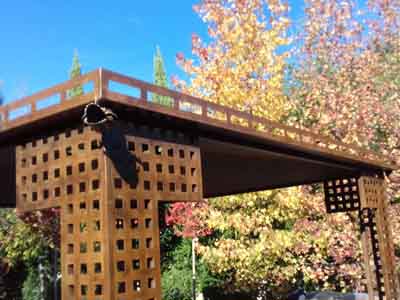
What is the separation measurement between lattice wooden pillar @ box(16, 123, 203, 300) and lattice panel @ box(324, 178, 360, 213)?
3789 mm

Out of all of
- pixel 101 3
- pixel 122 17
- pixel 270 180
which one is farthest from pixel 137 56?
pixel 270 180

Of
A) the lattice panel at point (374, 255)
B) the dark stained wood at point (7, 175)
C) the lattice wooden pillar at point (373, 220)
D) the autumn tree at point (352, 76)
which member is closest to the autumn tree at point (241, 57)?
the autumn tree at point (352, 76)

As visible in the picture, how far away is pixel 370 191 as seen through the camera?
6121mm

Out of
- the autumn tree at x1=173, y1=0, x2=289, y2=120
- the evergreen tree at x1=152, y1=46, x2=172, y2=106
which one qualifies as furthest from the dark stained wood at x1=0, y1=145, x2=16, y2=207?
the evergreen tree at x1=152, y1=46, x2=172, y2=106

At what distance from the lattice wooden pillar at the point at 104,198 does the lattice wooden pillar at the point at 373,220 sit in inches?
145

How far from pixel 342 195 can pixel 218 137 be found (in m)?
3.29

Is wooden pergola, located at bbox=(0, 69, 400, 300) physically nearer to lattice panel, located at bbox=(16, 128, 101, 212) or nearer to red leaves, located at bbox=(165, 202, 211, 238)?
lattice panel, located at bbox=(16, 128, 101, 212)

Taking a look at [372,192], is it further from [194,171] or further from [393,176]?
[194,171]

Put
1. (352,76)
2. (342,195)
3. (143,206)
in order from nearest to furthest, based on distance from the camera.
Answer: (143,206), (342,195), (352,76)

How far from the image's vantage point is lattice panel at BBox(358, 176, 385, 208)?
233 inches

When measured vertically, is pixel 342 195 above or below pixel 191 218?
above

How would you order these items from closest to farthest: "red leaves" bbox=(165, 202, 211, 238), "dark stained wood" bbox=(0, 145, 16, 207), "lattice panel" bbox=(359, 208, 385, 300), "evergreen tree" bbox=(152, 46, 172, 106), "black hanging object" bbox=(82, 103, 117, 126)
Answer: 1. "black hanging object" bbox=(82, 103, 117, 126)
2. "dark stained wood" bbox=(0, 145, 16, 207)
3. "lattice panel" bbox=(359, 208, 385, 300)
4. "red leaves" bbox=(165, 202, 211, 238)
5. "evergreen tree" bbox=(152, 46, 172, 106)

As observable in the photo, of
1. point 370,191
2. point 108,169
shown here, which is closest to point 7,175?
point 108,169

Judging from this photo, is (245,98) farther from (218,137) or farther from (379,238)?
(218,137)
